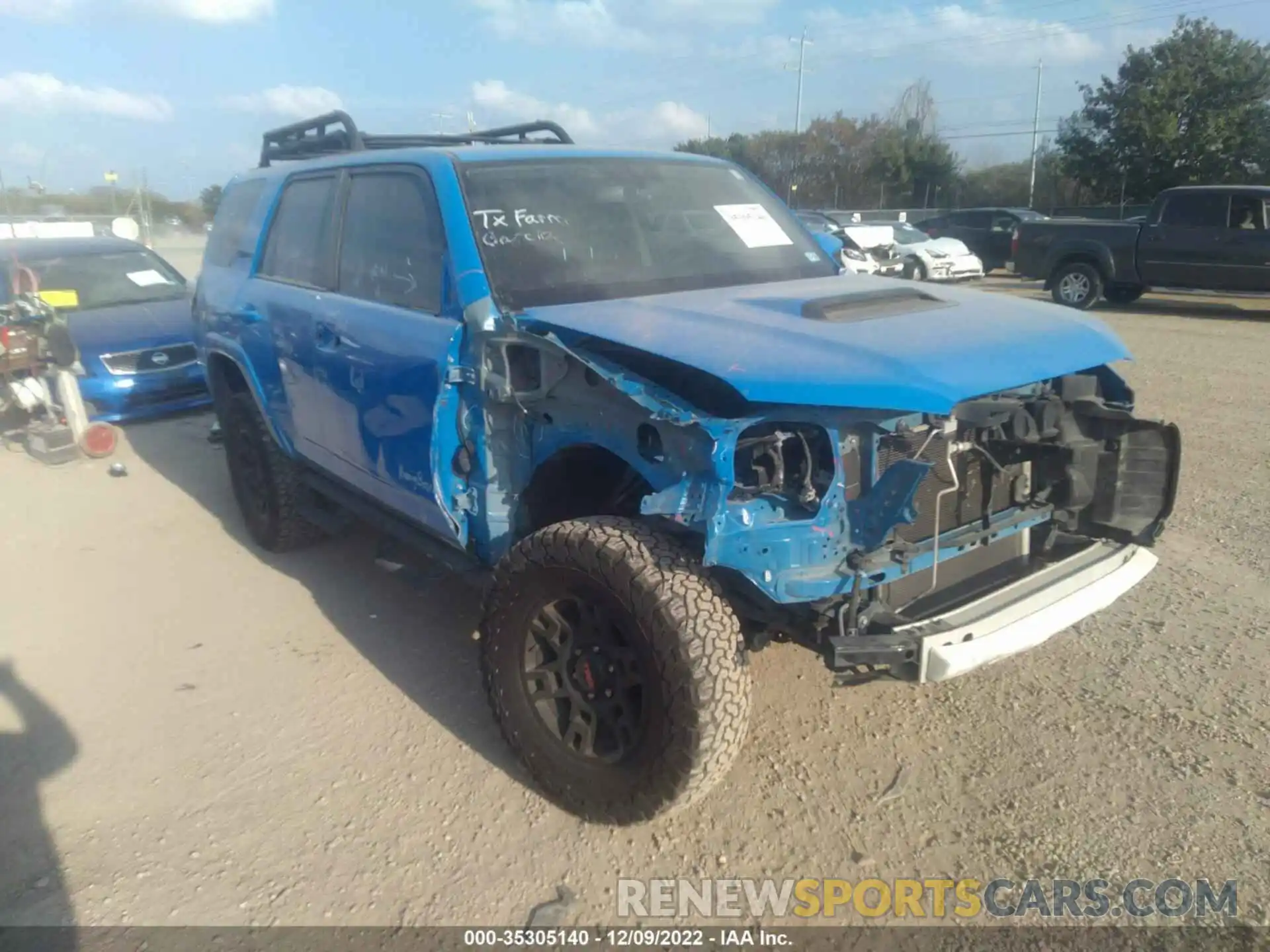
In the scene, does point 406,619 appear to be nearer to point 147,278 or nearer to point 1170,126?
point 147,278

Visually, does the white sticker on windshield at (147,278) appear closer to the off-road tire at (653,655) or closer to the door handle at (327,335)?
the door handle at (327,335)

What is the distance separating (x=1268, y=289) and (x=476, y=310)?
1334 cm

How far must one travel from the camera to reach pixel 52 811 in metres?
3.04

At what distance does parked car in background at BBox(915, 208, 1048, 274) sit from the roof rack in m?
17.9

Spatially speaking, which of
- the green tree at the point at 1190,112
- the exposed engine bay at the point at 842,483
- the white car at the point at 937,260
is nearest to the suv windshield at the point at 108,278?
the exposed engine bay at the point at 842,483

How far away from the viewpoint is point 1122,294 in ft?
48.2

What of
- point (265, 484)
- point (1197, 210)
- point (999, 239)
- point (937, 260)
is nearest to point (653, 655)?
point (265, 484)

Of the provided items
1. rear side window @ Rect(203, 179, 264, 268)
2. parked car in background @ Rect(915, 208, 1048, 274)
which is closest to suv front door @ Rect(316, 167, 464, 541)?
rear side window @ Rect(203, 179, 264, 268)

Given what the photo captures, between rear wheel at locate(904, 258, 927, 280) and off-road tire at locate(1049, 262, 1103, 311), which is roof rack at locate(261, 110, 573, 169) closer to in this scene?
off-road tire at locate(1049, 262, 1103, 311)

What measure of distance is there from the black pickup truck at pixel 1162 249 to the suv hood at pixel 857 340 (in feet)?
39.3

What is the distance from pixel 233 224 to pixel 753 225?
9.97 feet

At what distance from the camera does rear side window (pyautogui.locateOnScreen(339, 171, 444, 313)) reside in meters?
3.39

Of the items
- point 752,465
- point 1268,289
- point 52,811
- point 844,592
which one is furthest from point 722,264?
point 1268,289

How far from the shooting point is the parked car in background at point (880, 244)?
55.8 feet
